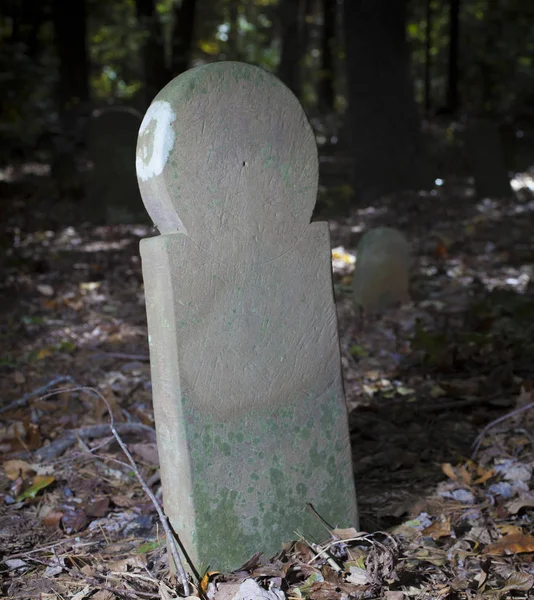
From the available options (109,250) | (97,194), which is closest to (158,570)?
(109,250)

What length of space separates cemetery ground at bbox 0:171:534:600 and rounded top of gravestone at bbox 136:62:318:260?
1171mm

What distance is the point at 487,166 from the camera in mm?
10828

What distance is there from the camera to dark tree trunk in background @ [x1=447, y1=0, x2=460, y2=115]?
61.7 ft

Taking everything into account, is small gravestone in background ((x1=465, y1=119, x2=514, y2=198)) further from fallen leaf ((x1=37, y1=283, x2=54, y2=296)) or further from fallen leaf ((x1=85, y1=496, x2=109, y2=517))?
fallen leaf ((x1=85, y1=496, x2=109, y2=517))

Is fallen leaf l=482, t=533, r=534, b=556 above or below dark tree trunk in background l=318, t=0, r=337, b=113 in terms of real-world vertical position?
below

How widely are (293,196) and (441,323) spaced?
3392 millimetres

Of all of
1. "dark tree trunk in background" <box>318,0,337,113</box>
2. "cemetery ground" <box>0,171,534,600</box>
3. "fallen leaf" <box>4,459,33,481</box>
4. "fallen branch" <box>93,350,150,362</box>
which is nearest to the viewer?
"cemetery ground" <box>0,171,534,600</box>

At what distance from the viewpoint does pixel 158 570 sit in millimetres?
2697

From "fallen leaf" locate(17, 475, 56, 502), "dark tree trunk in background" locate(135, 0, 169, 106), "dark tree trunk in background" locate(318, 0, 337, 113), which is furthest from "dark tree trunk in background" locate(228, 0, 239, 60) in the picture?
"fallen leaf" locate(17, 475, 56, 502)

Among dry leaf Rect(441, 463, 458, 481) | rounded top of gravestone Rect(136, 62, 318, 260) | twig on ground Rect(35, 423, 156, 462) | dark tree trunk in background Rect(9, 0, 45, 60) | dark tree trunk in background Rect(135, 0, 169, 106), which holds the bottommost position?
dry leaf Rect(441, 463, 458, 481)

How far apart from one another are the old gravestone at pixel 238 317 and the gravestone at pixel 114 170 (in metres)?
7.96

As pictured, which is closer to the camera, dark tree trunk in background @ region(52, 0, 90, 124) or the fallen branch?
the fallen branch

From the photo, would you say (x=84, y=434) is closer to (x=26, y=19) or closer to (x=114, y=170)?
(x=114, y=170)

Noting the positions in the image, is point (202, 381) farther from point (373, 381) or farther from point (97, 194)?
point (97, 194)
